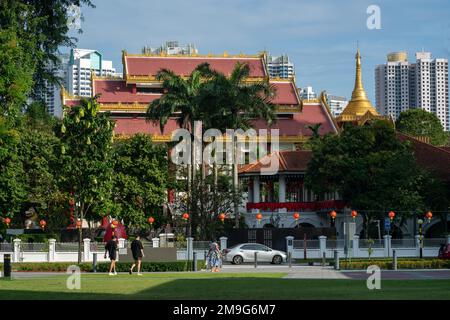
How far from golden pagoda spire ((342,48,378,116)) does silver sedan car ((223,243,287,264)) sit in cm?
5096

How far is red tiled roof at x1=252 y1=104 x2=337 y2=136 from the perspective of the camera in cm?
9825

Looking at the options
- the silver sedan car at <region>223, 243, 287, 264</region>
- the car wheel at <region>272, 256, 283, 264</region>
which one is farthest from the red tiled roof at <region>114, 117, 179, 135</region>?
the car wheel at <region>272, 256, 283, 264</region>

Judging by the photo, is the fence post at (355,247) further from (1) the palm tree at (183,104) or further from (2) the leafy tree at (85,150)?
(2) the leafy tree at (85,150)

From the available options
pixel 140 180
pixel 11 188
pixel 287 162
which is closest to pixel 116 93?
pixel 287 162

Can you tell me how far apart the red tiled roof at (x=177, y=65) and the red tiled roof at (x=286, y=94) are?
2493 millimetres

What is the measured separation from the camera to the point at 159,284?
2909 cm

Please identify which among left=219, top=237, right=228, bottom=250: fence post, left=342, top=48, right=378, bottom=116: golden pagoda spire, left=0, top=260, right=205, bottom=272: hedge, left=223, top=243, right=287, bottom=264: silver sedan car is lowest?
left=0, top=260, right=205, bottom=272: hedge

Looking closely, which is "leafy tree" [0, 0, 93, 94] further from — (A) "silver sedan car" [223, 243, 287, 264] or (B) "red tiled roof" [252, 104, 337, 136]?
(B) "red tiled roof" [252, 104, 337, 136]

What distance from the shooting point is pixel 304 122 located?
332 ft

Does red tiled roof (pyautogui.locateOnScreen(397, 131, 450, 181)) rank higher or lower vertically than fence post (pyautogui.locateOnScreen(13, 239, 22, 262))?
higher

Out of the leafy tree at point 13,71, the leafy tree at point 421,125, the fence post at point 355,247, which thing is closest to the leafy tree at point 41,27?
the leafy tree at point 13,71

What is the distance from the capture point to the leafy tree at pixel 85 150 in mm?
52125

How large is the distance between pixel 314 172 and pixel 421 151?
1067 cm
